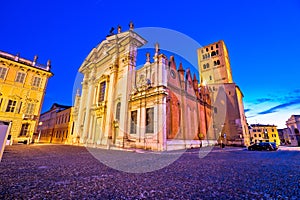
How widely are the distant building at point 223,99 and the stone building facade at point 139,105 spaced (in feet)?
16.8

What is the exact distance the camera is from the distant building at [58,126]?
26984mm

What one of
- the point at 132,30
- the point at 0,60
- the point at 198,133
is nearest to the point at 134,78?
the point at 132,30

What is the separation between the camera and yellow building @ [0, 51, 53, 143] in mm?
16438

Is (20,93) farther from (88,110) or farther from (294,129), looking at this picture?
(294,129)

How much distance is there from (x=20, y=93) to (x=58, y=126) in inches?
632

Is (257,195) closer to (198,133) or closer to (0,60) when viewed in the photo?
(198,133)

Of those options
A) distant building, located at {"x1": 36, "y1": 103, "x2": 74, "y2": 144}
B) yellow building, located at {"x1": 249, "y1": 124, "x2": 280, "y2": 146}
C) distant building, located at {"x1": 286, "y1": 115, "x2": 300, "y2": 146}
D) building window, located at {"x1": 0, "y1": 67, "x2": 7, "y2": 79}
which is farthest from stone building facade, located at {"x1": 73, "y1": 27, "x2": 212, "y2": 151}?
yellow building, located at {"x1": 249, "y1": 124, "x2": 280, "y2": 146}

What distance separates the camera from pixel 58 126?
31344mm

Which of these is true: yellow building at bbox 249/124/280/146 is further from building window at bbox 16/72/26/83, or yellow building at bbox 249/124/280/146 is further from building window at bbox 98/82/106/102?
building window at bbox 16/72/26/83

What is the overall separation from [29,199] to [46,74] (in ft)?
73.8

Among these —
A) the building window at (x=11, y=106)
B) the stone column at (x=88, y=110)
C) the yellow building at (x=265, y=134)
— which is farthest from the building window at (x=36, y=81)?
the yellow building at (x=265, y=134)

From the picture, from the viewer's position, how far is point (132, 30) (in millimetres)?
18672

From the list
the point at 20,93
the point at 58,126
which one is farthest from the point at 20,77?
the point at 58,126

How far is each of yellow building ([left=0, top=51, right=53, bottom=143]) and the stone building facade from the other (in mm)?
6423
